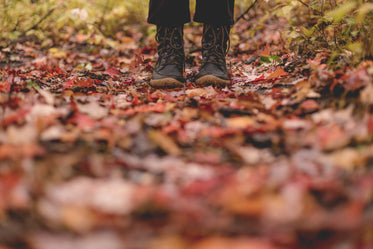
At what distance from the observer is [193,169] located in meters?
1.02

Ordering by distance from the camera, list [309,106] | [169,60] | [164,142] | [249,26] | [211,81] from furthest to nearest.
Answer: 1. [249,26]
2. [169,60]
3. [211,81]
4. [309,106]
5. [164,142]

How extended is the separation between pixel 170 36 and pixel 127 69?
2.68ft

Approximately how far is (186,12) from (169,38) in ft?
0.77

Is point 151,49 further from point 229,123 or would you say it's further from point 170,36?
point 229,123

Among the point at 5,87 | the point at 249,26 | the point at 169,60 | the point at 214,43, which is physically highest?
the point at 249,26

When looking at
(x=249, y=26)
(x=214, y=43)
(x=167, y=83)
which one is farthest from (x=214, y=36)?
(x=249, y=26)

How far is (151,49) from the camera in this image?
142 inches

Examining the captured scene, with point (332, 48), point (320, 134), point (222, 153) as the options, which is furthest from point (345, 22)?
point (222, 153)

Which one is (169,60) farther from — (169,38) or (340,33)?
(340,33)

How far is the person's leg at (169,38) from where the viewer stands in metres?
2.10

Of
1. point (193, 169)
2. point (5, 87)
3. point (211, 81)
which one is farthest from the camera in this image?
point (211, 81)

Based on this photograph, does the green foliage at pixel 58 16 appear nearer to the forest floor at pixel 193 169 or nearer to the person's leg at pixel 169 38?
the person's leg at pixel 169 38

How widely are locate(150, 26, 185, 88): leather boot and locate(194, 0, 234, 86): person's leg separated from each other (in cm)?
17

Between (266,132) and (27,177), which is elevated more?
(266,132)
